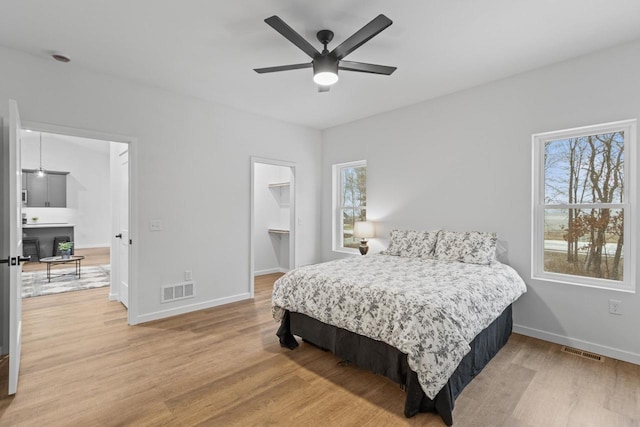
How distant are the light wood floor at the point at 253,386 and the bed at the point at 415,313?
0.55ft

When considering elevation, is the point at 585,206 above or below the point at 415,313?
above

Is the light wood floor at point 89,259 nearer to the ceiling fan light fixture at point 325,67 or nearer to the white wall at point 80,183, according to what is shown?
the white wall at point 80,183

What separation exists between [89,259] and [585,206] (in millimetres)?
9500

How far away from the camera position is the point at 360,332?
224 centimetres

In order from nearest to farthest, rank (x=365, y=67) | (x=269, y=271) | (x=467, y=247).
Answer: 1. (x=365, y=67)
2. (x=467, y=247)
3. (x=269, y=271)

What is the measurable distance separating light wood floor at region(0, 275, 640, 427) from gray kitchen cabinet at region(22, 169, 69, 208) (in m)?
7.17

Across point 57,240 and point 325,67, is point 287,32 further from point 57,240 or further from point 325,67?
point 57,240

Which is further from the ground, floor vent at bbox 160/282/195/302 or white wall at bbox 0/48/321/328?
white wall at bbox 0/48/321/328

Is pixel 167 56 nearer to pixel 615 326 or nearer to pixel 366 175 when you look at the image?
pixel 366 175

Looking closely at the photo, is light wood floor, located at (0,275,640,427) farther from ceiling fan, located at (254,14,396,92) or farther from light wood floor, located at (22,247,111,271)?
light wood floor, located at (22,247,111,271)

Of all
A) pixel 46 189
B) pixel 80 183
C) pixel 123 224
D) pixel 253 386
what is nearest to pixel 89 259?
pixel 46 189

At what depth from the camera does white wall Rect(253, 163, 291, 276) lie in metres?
6.12

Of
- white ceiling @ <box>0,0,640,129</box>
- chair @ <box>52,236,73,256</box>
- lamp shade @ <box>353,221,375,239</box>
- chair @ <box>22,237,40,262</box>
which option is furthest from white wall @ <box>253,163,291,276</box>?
chair @ <box>22,237,40,262</box>

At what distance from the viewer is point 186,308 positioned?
385 cm
